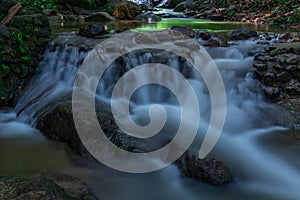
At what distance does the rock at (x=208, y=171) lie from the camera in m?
3.65

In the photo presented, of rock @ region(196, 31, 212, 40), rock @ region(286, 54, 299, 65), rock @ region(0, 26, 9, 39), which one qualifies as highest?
rock @ region(0, 26, 9, 39)

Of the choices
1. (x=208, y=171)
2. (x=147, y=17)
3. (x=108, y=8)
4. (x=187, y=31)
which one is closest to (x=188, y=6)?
(x=108, y=8)

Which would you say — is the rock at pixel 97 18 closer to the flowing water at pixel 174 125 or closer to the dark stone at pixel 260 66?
the flowing water at pixel 174 125

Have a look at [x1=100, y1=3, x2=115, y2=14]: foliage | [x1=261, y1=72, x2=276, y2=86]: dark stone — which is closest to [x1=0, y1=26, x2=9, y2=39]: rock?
[x1=261, y1=72, x2=276, y2=86]: dark stone

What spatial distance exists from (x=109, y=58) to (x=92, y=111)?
2276mm

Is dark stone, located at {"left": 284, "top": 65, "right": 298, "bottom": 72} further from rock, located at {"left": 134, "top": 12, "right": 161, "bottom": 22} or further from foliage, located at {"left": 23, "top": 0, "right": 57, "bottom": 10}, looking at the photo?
foliage, located at {"left": 23, "top": 0, "right": 57, "bottom": 10}

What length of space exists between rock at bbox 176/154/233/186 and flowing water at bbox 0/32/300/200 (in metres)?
0.07

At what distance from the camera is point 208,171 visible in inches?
144

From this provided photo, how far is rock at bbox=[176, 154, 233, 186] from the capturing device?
365 cm

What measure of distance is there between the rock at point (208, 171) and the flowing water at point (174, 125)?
75 mm

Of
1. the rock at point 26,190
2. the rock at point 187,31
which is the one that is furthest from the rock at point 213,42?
the rock at point 26,190

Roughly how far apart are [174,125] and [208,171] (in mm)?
1792

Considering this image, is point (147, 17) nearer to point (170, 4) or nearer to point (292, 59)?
point (292, 59)

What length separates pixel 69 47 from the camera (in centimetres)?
748
